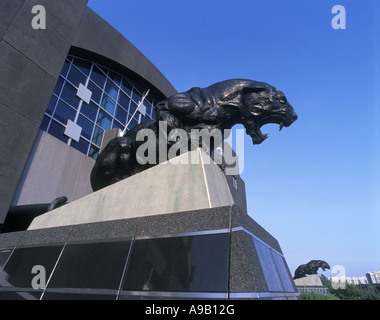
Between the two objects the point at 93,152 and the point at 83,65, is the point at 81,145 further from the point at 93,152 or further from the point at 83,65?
the point at 83,65

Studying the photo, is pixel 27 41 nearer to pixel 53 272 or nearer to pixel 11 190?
pixel 11 190

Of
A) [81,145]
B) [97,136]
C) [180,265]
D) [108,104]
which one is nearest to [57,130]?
[81,145]

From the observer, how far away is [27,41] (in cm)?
1119

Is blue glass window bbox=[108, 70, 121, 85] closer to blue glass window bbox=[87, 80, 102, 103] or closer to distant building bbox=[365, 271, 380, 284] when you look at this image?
blue glass window bbox=[87, 80, 102, 103]

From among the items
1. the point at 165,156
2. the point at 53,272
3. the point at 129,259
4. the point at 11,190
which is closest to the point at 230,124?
the point at 165,156

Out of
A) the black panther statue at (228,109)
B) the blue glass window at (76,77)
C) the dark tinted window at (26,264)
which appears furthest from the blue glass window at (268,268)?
the blue glass window at (76,77)

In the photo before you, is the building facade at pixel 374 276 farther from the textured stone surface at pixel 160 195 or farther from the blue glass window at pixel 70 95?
the textured stone surface at pixel 160 195

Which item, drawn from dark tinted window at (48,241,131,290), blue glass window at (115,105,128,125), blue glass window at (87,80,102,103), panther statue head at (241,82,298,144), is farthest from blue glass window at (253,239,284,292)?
blue glass window at (115,105,128,125)

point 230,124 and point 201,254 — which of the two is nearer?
point 201,254

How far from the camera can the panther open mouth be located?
4.59 meters

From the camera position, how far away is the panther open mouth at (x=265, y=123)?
181 inches

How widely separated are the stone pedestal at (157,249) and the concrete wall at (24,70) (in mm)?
7560

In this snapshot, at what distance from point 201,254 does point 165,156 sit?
2.30m
